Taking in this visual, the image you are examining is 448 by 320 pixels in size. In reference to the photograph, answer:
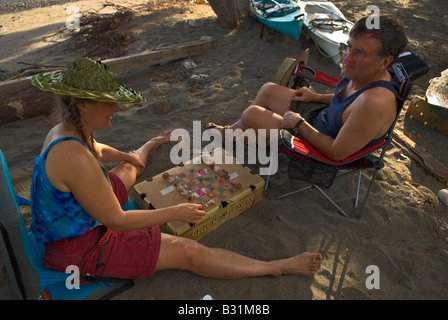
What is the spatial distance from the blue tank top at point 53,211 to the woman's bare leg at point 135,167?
93 cm

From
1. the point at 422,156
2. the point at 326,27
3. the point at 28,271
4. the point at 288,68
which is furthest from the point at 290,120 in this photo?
the point at 326,27

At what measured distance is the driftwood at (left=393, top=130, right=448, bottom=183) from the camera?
3229 mm

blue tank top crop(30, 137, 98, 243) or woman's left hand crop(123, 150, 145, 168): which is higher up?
blue tank top crop(30, 137, 98, 243)

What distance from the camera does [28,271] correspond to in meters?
1.63

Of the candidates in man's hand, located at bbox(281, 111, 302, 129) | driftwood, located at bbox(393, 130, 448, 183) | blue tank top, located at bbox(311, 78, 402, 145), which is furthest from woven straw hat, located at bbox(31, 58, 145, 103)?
driftwood, located at bbox(393, 130, 448, 183)

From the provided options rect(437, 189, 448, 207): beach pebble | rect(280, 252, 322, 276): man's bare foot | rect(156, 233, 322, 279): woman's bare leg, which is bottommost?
rect(437, 189, 448, 207): beach pebble

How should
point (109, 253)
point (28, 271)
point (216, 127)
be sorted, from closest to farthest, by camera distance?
point (28, 271)
point (109, 253)
point (216, 127)

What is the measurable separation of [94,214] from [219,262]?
927 millimetres

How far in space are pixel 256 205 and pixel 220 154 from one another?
633mm

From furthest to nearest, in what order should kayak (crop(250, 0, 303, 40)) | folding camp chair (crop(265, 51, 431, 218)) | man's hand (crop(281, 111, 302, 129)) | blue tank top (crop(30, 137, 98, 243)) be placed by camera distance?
kayak (crop(250, 0, 303, 40)), man's hand (crop(281, 111, 302, 129)), folding camp chair (crop(265, 51, 431, 218)), blue tank top (crop(30, 137, 98, 243))

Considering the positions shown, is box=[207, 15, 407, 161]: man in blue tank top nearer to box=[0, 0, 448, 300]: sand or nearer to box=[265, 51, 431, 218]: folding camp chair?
box=[265, 51, 431, 218]: folding camp chair

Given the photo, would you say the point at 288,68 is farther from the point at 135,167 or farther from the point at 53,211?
the point at 53,211

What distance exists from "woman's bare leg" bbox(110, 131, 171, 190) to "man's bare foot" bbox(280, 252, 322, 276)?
61.9 inches
